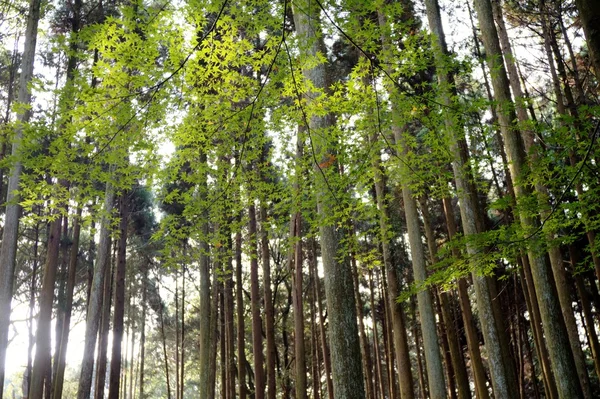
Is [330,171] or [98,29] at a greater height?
[98,29]

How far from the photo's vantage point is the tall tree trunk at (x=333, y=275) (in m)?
5.23

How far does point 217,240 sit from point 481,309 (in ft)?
17.0

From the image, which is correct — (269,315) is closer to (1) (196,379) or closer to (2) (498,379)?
(2) (498,379)

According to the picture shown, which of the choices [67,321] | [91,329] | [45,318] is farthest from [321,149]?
[67,321]

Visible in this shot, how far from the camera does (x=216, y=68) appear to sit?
5.37 metres

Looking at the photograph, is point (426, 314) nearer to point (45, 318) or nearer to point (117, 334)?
point (117, 334)

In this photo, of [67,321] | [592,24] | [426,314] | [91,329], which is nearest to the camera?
Answer: [592,24]

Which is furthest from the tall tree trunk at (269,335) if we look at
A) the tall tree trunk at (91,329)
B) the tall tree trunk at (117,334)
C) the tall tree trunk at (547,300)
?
the tall tree trunk at (547,300)

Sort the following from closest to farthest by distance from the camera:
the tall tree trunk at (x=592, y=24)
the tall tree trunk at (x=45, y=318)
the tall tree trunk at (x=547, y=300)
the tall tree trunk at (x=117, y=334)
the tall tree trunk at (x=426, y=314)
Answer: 1. the tall tree trunk at (x=592, y=24)
2. the tall tree trunk at (x=547, y=300)
3. the tall tree trunk at (x=426, y=314)
4. the tall tree trunk at (x=45, y=318)
5. the tall tree trunk at (x=117, y=334)

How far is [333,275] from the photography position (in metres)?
5.71

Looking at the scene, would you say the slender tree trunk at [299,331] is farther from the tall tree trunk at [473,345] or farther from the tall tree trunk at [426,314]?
the tall tree trunk at [473,345]

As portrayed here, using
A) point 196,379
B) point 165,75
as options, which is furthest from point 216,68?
point 196,379

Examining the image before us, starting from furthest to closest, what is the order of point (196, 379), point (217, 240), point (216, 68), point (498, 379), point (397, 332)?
point (196, 379) < point (397, 332) < point (498, 379) < point (217, 240) < point (216, 68)

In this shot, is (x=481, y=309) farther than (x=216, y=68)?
Yes
